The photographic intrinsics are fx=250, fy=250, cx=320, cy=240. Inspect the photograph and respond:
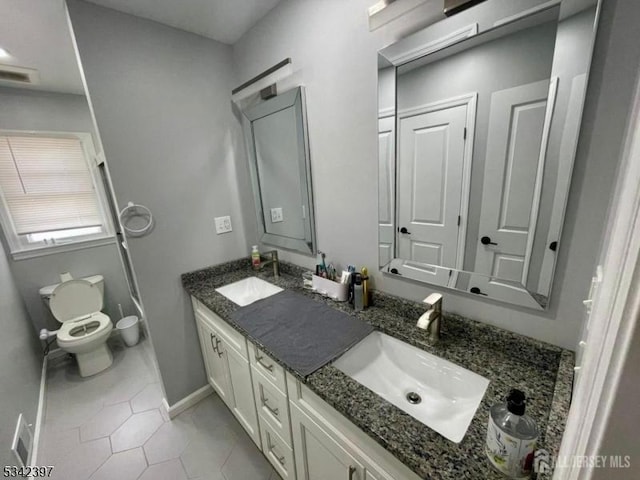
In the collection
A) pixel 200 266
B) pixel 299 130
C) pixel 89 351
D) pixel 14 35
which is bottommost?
pixel 89 351

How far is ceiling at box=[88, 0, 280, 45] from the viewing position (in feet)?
4.26

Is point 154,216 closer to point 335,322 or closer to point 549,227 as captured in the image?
point 335,322

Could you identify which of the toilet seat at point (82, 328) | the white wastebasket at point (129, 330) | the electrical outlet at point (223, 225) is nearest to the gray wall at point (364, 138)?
the electrical outlet at point (223, 225)

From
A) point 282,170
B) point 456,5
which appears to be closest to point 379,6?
point 456,5

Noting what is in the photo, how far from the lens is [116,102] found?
4.48 feet

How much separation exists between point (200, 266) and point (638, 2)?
2.14m

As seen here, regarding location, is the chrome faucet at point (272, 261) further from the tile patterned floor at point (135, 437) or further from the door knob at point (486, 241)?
the door knob at point (486, 241)

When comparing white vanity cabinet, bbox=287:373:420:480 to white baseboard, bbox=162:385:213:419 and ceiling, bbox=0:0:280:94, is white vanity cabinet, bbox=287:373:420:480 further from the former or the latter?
ceiling, bbox=0:0:280:94

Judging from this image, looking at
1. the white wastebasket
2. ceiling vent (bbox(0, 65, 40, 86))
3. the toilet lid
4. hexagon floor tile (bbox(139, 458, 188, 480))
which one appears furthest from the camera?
the white wastebasket

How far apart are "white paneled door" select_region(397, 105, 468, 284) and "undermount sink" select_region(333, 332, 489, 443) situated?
0.33 metres

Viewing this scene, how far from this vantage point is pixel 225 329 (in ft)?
4.63

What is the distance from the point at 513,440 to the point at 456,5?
48.9 inches

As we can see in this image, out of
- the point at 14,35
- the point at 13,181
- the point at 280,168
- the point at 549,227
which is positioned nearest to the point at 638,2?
the point at 549,227

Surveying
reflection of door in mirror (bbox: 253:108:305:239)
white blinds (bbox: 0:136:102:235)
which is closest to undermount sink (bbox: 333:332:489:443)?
reflection of door in mirror (bbox: 253:108:305:239)
